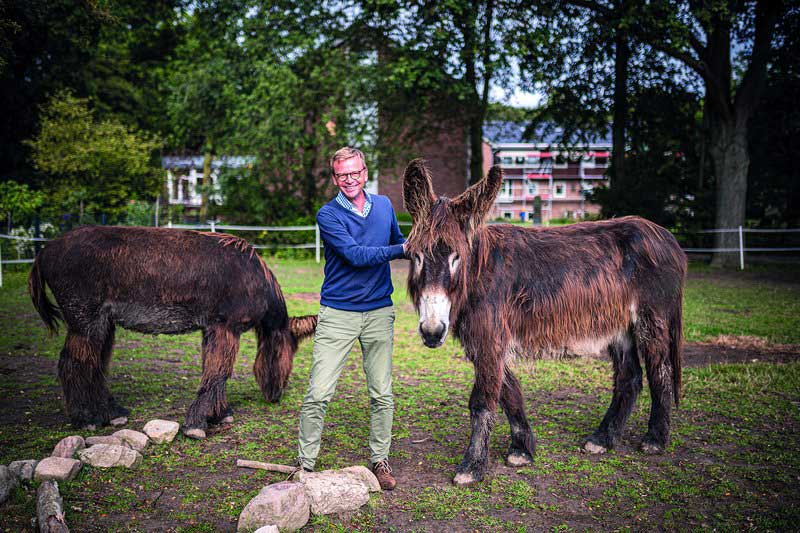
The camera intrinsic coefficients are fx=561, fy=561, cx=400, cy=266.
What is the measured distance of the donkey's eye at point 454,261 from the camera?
157 inches

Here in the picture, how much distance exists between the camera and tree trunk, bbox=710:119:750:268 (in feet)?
62.6

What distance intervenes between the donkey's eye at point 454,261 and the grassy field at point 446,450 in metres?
1.66

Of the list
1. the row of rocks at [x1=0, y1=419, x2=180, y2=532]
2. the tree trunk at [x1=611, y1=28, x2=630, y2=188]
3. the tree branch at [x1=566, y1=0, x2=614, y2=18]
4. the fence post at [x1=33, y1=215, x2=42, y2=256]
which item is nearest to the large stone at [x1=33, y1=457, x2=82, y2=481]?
the row of rocks at [x1=0, y1=419, x2=180, y2=532]

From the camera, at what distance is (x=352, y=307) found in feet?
14.0

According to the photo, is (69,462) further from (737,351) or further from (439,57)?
(439,57)

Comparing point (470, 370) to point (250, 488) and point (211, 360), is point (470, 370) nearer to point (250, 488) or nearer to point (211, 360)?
point (211, 360)

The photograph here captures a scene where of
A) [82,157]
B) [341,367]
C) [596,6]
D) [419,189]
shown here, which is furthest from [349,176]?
[82,157]

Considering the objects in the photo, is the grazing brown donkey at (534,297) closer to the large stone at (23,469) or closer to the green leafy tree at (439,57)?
the large stone at (23,469)

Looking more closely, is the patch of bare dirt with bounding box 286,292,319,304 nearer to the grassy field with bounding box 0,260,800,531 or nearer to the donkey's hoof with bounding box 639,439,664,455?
the grassy field with bounding box 0,260,800,531

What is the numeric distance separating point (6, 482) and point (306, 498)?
7.09 ft

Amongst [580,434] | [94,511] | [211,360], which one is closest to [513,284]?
[580,434]

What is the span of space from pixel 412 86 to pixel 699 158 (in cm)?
1546

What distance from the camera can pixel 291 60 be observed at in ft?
73.5

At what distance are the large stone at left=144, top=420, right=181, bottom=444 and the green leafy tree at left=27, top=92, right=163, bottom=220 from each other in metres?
17.7
